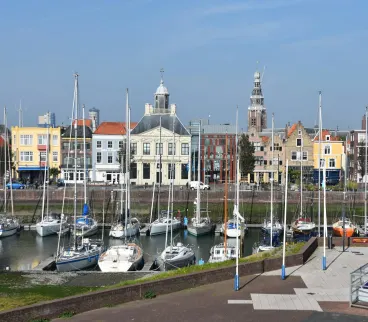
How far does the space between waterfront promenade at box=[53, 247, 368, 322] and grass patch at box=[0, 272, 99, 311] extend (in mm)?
4480

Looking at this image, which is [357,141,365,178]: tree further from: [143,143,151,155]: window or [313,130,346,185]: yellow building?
[143,143,151,155]: window

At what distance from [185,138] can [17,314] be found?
72266mm

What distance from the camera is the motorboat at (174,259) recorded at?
132ft

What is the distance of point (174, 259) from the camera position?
40.7m

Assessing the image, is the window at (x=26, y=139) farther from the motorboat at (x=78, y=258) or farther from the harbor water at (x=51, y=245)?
the motorboat at (x=78, y=258)

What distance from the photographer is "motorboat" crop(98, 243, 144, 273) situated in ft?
126

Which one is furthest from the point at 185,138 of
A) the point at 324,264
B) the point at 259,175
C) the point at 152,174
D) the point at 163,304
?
the point at 163,304

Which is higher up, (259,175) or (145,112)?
(145,112)

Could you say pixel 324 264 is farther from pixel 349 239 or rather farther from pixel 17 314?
pixel 17 314

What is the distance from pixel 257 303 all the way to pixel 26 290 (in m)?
12.4

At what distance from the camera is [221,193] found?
234ft

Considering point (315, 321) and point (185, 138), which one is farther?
point (185, 138)

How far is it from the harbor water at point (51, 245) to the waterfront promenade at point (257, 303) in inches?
917

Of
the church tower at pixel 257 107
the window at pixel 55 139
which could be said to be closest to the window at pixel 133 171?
the window at pixel 55 139
